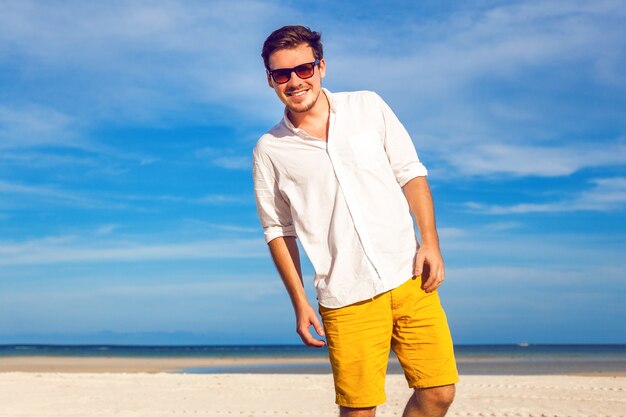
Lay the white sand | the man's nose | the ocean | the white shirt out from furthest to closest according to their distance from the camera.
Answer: the ocean
the white sand
the man's nose
the white shirt

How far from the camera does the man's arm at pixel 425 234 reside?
319cm

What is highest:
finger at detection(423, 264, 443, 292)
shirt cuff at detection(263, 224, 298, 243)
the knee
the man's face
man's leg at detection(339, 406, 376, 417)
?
the man's face

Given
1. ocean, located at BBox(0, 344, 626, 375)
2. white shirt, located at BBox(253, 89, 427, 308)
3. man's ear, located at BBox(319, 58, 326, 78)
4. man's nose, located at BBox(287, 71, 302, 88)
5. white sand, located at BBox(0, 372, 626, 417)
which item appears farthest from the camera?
ocean, located at BBox(0, 344, 626, 375)

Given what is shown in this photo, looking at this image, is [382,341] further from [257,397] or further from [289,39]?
[257,397]

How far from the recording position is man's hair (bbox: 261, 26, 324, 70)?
3.25 m

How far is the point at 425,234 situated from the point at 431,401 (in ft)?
2.42

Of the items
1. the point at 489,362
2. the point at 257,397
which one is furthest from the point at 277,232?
the point at 489,362

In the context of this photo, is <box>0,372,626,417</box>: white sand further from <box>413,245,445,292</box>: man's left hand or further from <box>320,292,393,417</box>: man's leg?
<box>413,245,445,292</box>: man's left hand

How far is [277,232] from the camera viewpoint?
3416 millimetres

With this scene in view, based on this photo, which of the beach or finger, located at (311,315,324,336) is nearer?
finger, located at (311,315,324,336)

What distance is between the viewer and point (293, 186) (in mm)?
3260

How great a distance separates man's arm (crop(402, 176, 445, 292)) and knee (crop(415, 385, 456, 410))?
0.44 metres

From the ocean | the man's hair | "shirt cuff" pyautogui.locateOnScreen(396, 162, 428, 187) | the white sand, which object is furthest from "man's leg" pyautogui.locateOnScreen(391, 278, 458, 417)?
the ocean

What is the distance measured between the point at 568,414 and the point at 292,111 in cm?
586
